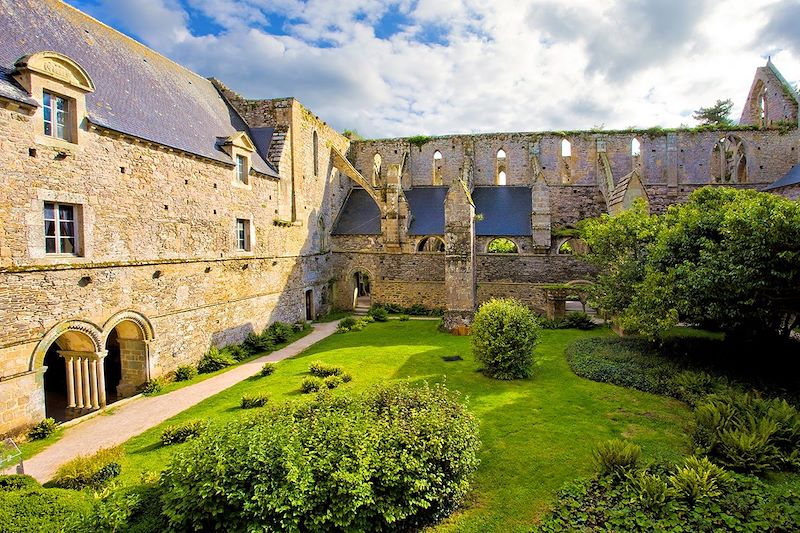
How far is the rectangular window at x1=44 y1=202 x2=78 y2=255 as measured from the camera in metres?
11.6

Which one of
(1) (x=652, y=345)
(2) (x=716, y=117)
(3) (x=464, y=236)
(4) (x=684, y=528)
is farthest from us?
(2) (x=716, y=117)

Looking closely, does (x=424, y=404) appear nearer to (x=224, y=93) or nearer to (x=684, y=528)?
(x=684, y=528)

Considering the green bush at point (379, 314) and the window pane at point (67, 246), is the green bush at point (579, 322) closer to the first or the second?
the green bush at point (379, 314)

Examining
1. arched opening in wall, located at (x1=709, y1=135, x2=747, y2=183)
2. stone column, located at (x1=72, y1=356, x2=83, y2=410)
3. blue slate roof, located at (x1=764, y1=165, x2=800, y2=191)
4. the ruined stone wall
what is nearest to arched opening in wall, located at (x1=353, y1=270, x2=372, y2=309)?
the ruined stone wall

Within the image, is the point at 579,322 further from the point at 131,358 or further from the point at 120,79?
the point at 120,79

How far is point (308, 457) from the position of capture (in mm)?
6090

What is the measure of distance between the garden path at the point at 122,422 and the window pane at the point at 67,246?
190 inches

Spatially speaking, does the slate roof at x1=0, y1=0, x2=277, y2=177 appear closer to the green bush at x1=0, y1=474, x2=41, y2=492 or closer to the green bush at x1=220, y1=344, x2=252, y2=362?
the green bush at x1=220, y1=344, x2=252, y2=362

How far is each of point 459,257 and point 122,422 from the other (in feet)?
47.3

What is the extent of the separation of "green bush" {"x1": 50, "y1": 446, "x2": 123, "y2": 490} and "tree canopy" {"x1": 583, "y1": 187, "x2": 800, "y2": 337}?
1476 centimetres

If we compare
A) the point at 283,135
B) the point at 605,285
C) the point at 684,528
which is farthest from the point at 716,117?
the point at 684,528

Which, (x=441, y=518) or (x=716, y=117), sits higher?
(x=716, y=117)

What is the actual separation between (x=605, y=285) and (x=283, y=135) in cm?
1693

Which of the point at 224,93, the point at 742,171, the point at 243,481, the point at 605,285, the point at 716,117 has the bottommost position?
the point at 243,481
